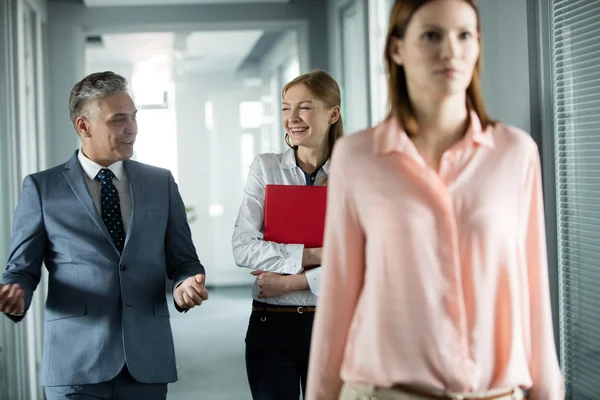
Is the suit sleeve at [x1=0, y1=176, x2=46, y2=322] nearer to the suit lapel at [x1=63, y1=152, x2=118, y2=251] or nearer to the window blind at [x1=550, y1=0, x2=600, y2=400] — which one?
the suit lapel at [x1=63, y1=152, x2=118, y2=251]

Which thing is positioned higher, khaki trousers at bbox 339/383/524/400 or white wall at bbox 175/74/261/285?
white wall at bbox 175/74/261/285

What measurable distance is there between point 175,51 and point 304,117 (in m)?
5.50

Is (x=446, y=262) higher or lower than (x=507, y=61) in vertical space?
lower

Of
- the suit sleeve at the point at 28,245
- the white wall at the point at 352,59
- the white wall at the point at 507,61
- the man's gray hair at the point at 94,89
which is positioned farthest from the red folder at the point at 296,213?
the white wall at the point at 352,59

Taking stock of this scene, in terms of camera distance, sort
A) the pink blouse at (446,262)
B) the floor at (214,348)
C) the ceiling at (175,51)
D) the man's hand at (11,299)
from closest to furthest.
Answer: the pink blouse at (446,262) → the man's hand at (11,299) → the floor at (214,348) → the ceiling at (175,51)

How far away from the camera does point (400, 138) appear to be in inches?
47.1

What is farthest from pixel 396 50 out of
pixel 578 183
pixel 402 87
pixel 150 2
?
pixel 150 2

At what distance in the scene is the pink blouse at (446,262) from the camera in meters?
1.16

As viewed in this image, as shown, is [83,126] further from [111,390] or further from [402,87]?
[402,87]

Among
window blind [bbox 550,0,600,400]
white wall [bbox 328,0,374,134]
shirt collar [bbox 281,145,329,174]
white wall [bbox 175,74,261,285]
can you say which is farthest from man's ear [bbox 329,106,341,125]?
white wall [bbox 175,74,261,285]

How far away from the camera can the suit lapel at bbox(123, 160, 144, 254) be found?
2354 millimetres

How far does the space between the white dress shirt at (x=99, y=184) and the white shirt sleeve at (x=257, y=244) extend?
335 millimetres

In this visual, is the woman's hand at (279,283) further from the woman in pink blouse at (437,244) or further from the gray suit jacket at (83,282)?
the woman in pink blouse at (437,244)

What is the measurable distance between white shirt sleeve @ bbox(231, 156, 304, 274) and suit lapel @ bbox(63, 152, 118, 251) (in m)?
0.40
